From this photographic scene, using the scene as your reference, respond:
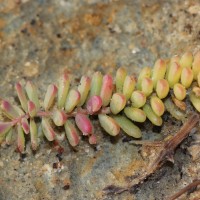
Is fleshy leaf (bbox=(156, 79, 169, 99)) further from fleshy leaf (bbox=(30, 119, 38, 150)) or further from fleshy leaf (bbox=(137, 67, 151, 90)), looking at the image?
fleshy leaf (bbox=(30, 119, 38, 150))

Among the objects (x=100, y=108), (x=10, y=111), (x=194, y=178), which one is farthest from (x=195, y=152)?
(x=10, y=111)

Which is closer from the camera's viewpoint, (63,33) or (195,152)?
(195,152)

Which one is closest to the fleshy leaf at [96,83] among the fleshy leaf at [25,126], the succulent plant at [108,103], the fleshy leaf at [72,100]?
the succulent plant at [108,103]

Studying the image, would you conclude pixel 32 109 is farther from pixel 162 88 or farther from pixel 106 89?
pixel 162 88

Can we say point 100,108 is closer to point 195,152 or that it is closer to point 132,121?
point 132,121

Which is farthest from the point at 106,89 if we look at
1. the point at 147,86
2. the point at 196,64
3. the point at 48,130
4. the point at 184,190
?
the point at 184,190

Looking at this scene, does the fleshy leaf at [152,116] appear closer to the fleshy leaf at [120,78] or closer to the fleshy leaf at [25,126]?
the fleshy leaf at [120,78]
